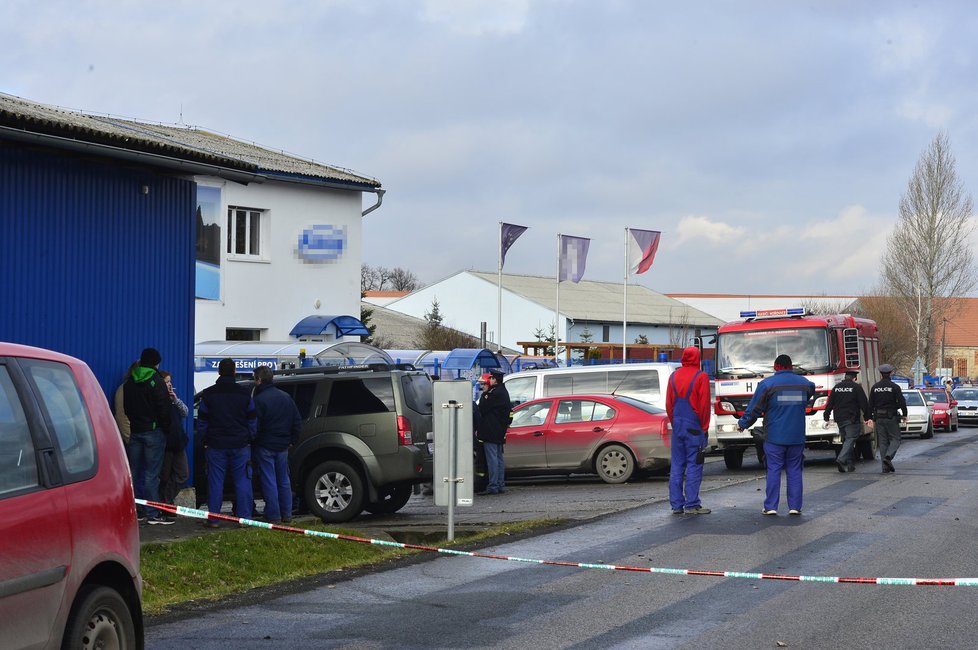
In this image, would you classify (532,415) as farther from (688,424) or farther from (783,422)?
(783,422)

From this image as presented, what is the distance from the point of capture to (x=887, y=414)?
22.0 meters

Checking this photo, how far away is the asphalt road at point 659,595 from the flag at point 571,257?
29.9 m

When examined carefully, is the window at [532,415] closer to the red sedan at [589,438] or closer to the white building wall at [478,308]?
the red sedan at [589,438]

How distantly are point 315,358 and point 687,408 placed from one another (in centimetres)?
1334

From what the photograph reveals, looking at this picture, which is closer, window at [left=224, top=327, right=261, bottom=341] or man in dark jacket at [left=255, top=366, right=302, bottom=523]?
man in dark jacket at [left=255, top=366, right=302, bottom=523]

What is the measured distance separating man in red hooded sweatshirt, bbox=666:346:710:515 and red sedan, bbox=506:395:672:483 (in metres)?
5.10

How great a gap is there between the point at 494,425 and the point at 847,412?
688 centimetres

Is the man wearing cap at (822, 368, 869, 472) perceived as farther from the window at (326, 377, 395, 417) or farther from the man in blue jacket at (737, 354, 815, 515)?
the window at (326, 377, 395, 417)

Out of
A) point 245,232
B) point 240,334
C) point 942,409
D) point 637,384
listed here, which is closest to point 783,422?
point 637,384

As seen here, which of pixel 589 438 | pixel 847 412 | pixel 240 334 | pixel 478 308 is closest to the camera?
pixel 589 438

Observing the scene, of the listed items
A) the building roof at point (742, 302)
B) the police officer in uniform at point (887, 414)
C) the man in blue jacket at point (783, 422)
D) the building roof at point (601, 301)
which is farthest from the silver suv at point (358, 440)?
the building roof at point (742, 302)

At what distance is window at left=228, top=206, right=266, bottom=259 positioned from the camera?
3359 centimetres

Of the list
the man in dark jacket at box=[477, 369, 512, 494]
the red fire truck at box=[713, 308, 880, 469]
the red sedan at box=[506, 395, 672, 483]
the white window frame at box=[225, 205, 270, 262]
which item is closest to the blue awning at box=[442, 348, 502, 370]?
the white window frame at box=[225, 205, 270, 262]

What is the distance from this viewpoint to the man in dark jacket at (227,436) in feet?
43.8
